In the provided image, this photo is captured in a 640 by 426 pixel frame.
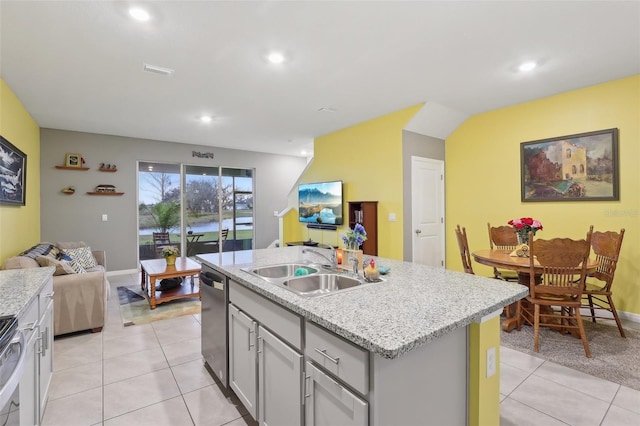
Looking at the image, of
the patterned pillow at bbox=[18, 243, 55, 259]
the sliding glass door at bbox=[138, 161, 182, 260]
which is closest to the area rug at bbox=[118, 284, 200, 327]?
the patterned pillow at bbox=[18, 243, 55, 259]

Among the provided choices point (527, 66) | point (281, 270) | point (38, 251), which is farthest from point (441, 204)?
point (38, 251)

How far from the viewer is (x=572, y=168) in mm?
3869

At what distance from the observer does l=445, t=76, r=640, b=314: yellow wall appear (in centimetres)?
346

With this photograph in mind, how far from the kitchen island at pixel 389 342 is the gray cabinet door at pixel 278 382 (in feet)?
0.05

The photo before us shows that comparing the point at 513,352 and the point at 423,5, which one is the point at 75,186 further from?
the point at 513,352

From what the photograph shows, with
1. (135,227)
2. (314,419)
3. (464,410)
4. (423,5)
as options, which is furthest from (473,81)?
(135,227)

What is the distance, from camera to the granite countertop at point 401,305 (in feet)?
3.36

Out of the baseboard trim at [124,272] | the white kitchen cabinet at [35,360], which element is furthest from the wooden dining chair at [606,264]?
the baseboard trim at [124,272]

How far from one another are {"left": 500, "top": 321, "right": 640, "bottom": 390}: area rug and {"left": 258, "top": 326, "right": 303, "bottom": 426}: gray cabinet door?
239 cm

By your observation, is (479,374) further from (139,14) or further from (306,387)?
(139,14)

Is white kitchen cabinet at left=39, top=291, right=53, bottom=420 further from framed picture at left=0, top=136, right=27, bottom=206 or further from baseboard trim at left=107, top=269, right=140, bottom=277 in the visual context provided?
baseboard trim at left=107, top=269, right=140, bottom=277

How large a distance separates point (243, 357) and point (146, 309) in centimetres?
275

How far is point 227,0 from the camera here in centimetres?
215

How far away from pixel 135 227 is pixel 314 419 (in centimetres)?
618
